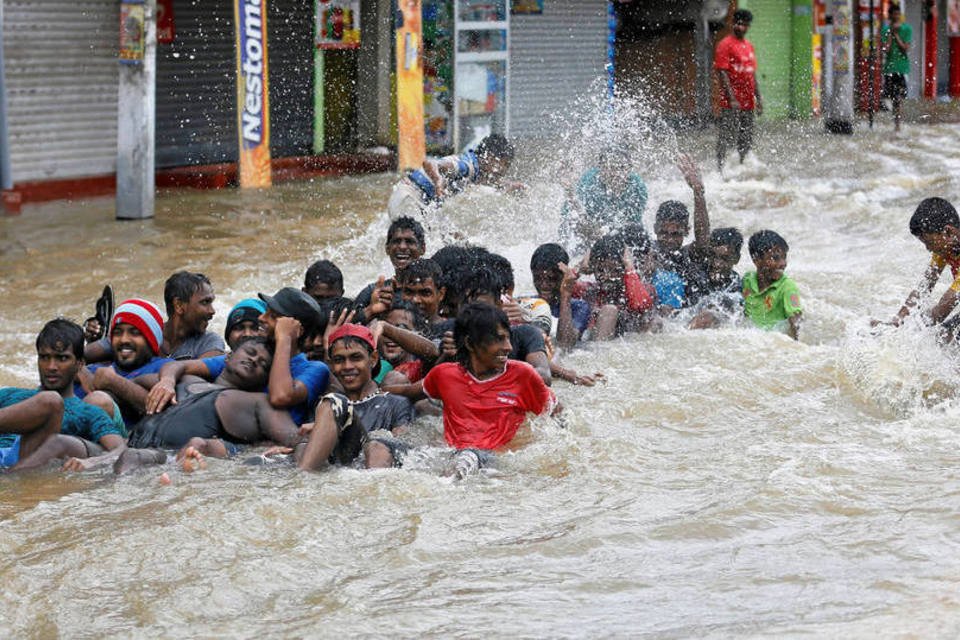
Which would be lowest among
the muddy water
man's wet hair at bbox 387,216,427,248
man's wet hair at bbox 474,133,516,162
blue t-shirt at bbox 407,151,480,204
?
the muddy water

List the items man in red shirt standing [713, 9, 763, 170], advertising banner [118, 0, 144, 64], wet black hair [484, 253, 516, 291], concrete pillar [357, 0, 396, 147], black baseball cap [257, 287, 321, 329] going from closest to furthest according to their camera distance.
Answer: black baseball cap [257, 287, 321, 329] < wet black hair [484, 253, 516, 291] < advertising banner [118, 0, 144, 64] < man in red shirt standing [713, 9, 763, 170] < concrete pillar [357, 0, 396, 147]

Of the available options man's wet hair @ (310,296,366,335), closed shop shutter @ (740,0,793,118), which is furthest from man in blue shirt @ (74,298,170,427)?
closed shop shutter @ (740,0,793,118)

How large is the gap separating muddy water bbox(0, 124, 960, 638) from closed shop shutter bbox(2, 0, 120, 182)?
4.80 m

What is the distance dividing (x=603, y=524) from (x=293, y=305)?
5.94 feet

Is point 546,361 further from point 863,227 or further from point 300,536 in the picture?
point 863,227

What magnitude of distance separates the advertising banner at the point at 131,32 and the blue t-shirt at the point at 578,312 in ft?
18.2

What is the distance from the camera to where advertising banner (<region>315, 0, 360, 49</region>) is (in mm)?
16094

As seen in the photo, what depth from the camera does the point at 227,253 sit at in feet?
37.5

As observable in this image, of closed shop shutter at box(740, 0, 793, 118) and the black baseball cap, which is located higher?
closed shop shutter at box(740, 0, 793, 118)

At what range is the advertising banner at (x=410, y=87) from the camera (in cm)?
1579

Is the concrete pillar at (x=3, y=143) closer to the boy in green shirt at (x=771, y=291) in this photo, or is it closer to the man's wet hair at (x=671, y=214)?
the man's wet hair at (x=671, y=214)

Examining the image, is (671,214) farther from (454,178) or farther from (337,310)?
(337,310)

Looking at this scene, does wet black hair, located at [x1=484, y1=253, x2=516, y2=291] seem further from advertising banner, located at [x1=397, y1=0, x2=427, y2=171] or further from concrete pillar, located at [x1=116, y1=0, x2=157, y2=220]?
Answer: advertising banner, located at [x1=397, y1=0, x2=427, y2=171]

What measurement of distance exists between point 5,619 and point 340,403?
1690mm
